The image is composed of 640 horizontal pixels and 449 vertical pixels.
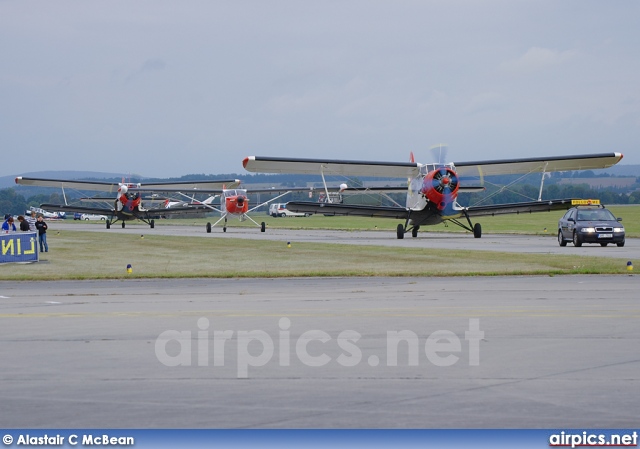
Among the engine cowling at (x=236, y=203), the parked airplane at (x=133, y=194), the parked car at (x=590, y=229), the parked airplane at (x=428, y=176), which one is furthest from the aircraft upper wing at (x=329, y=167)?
the parked airplane at (x=133, y=194)

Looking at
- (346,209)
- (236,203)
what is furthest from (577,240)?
(236,203)

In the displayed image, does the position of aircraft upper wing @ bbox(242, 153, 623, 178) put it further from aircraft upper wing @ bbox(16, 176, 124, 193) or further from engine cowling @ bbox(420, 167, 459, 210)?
aircraft upper wing @ bbox(16, 176, 124, 193)

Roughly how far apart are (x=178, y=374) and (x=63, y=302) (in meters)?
7.83

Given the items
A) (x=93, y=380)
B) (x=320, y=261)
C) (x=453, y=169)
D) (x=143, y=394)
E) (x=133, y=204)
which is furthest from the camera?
(x=133, y=204)

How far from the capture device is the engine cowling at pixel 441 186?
134 feet

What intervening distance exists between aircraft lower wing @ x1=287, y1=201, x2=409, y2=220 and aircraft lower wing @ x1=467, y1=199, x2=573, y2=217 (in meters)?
3.48

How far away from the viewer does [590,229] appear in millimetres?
31719

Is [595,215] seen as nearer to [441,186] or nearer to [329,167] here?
[441,186]

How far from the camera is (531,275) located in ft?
65.6

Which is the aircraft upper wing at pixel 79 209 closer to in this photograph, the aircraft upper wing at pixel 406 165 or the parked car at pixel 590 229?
the aircraft upper wing at pixel 406 165

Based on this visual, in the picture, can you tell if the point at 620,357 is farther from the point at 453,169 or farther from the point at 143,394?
the point at 453,169

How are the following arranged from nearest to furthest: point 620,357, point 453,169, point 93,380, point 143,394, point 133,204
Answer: point 143,394
point 93,380
point 620,357
point 453,169
point 133,204

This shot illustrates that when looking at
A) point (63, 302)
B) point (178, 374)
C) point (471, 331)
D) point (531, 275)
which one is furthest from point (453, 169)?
point (178, 374)

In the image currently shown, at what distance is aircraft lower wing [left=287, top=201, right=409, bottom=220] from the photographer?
41.2m
